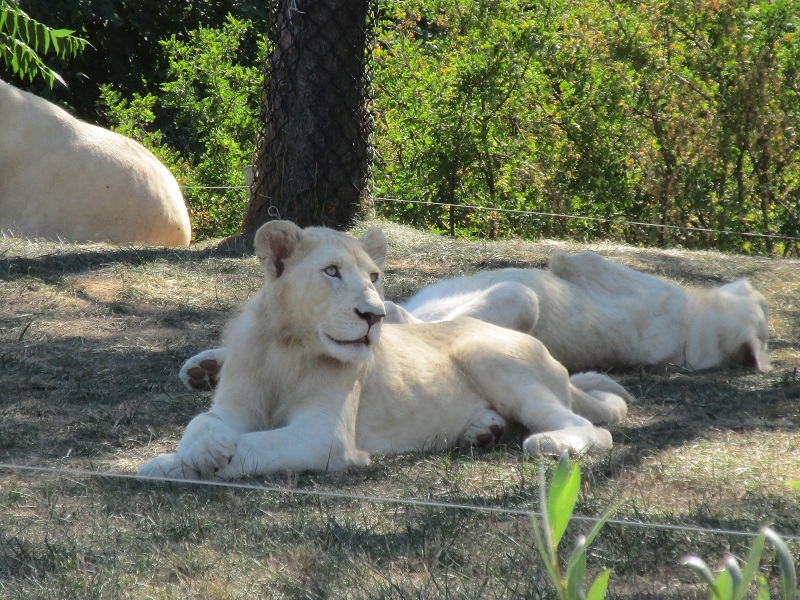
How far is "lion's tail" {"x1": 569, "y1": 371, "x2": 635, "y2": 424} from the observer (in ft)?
15.8

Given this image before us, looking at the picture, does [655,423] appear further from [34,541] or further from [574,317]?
[34,541]

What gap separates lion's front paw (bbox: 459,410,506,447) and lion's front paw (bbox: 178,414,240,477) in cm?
114

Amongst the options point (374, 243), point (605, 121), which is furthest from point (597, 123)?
point (374, 243)

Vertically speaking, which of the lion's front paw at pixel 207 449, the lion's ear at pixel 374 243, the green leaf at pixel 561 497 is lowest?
the lion's front paw at pixel 207 449

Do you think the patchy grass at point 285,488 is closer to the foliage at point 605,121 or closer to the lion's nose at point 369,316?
the lion's nose at point 369,316

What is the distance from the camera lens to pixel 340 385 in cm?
403

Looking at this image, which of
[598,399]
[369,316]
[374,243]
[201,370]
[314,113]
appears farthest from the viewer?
[314,113]

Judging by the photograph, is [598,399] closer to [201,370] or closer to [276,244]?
[276,244]

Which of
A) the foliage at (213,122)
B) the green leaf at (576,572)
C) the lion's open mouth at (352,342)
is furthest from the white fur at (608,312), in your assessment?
the foliage at (213,122)

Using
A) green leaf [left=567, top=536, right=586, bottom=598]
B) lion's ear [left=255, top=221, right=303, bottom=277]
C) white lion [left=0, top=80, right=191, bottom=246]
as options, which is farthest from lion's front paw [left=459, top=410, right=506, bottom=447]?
white lion [left=0, top=80, right=191, bottom=246]

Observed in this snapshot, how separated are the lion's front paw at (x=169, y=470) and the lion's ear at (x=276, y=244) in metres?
0.84

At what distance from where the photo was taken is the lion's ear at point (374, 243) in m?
4.36

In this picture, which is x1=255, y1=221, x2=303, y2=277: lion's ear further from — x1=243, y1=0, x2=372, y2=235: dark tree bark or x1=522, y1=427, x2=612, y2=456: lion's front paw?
x1=243, y1=0, x2=372, y2=235: dark tree bark

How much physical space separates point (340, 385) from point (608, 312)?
107 inches
